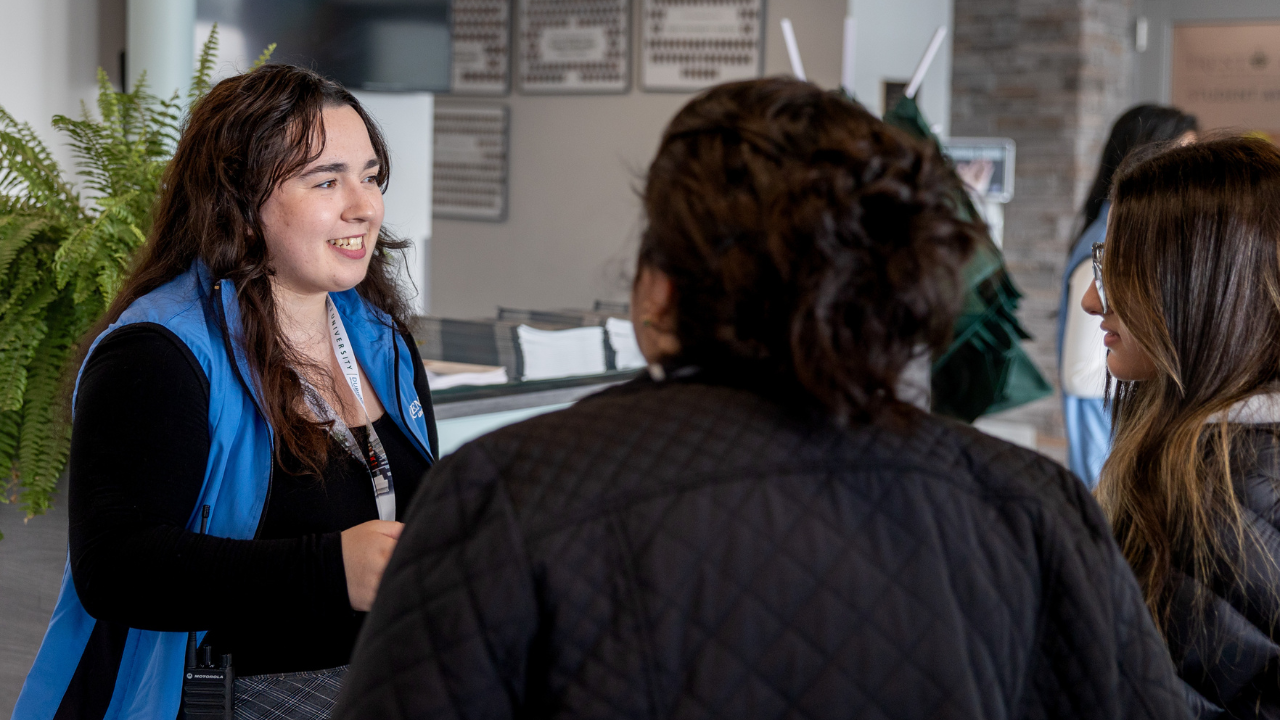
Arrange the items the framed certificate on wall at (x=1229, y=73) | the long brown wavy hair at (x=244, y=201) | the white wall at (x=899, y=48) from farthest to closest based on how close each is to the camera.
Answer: the framed certificate on wall at (x=1229, y=73) < the white wall at (x=899, y=48) < the long brown wavy hair at (x=244, y=201)

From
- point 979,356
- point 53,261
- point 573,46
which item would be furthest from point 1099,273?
point 573,46

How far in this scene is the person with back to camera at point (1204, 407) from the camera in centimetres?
118

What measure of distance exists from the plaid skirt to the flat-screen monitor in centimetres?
205

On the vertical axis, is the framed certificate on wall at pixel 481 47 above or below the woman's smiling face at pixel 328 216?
above

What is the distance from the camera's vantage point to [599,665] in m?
0.72

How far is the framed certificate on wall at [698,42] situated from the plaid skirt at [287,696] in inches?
150

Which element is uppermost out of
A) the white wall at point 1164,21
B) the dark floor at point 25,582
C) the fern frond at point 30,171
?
the white wall at point 1164,21

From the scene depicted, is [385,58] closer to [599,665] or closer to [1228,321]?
[1228,321]

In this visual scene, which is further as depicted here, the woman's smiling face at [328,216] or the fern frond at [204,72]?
the fern frond at [204,72]

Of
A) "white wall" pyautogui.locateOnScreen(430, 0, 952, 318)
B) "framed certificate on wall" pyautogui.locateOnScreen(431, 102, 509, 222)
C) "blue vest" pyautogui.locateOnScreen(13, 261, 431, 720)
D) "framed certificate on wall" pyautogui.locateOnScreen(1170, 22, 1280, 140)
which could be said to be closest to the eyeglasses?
"blue vest" pyautogui.locateOnScreen(13, 261, 431, 720)

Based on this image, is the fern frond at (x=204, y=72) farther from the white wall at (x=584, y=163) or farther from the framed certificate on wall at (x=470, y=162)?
the framed certificate on wall at (x=470, y=162)

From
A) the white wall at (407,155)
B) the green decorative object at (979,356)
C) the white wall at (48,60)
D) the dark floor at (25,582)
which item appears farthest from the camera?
the white wall at (407,155)

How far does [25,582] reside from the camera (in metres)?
1.94

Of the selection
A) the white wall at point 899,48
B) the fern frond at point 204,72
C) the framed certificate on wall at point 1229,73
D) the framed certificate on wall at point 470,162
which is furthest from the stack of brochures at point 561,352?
the framed certificate on wall at point 1229,73
